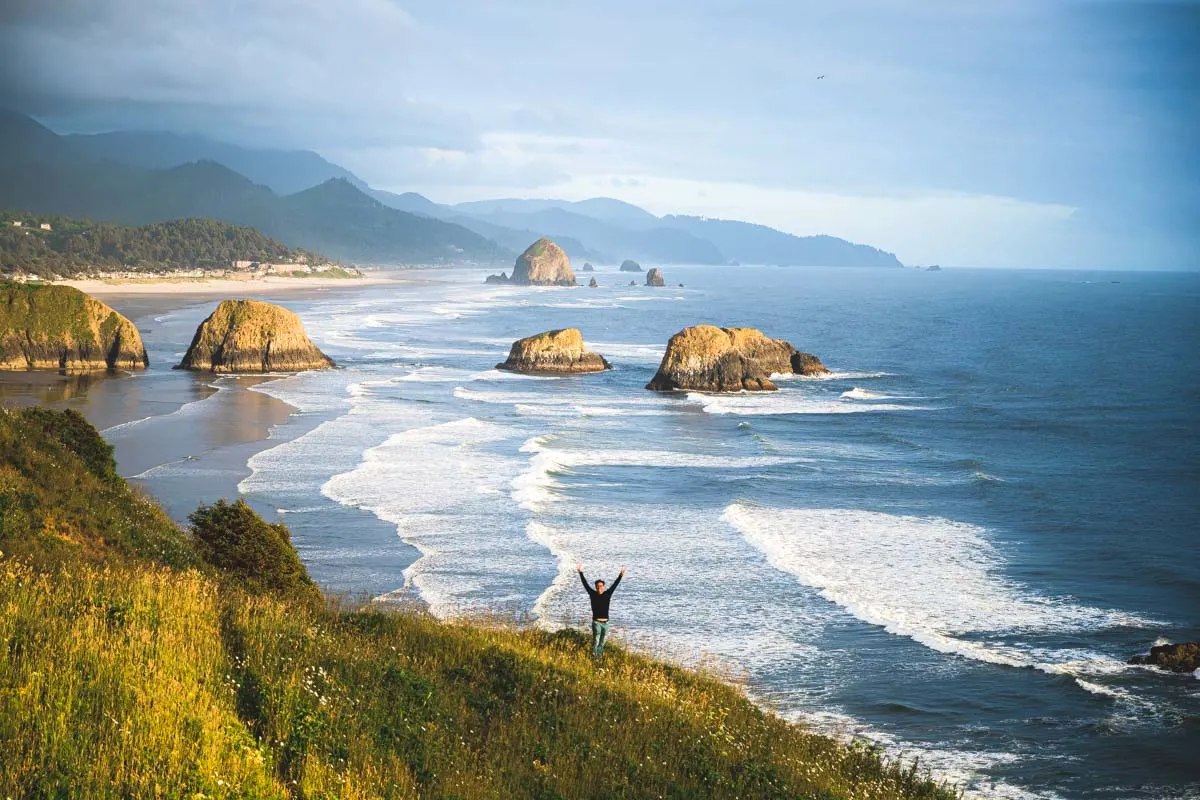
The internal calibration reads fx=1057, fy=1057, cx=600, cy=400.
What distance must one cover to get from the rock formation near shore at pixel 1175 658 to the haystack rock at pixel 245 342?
55.5m

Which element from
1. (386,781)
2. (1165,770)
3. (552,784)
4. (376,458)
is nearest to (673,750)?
(552,784)

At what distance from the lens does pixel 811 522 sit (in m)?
32.3

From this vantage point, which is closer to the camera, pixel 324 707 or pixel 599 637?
pixel 324 707

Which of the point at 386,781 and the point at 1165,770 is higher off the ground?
the point at 386,781

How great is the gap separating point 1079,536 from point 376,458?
80.4 ft

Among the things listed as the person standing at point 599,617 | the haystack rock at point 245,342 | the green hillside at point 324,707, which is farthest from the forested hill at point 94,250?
the person standing at point 599,617

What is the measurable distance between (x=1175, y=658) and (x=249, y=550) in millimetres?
18320

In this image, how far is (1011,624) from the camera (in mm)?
23422

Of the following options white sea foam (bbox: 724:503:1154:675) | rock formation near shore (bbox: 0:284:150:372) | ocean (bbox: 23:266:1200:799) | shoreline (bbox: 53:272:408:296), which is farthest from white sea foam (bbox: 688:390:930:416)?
shoreline (bbox: 53:272:408:296)

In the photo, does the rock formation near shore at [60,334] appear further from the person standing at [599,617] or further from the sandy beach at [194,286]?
the sandy beach at [194,286]

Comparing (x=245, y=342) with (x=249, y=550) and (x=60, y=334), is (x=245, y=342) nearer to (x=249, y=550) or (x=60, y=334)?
(x=60, y=334)

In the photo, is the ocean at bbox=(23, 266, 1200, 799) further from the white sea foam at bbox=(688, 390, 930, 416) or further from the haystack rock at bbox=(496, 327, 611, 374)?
the haystack rock at bbox=(496, 327, 611, 374)

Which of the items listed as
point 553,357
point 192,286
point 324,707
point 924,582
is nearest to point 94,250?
point 192,286

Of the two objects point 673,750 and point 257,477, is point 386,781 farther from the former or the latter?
point 257,477
